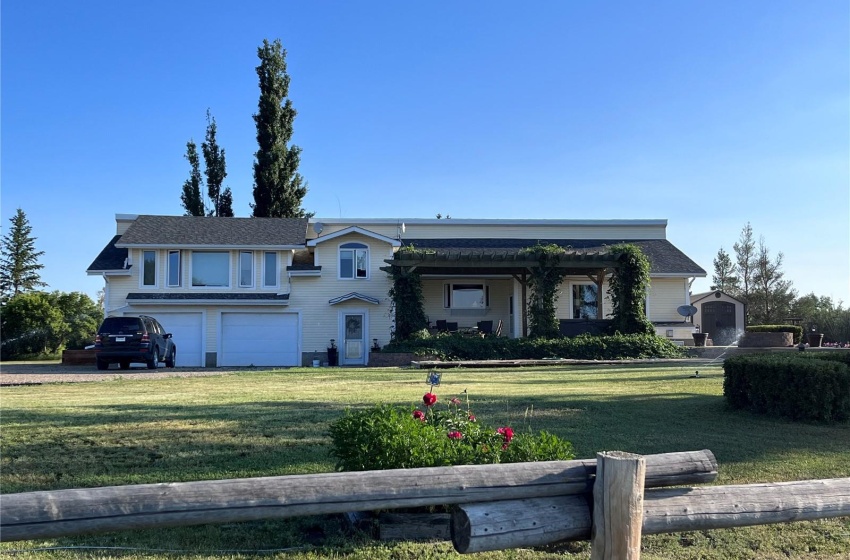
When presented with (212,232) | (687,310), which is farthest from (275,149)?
(687,310)

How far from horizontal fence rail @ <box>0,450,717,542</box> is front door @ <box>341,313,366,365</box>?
24280 millimetres

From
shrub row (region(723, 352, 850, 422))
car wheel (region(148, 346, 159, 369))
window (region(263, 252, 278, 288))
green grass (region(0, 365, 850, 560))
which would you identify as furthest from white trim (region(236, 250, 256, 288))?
shrub row (region(723, 352, 850, 422))

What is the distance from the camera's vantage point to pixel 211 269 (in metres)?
28.2

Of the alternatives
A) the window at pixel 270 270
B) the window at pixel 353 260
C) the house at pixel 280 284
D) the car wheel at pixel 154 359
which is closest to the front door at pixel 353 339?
the house at pixel 280 284

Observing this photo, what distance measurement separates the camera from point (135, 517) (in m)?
3.15

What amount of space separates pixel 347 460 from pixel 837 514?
11.1 feet

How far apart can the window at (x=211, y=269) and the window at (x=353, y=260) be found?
4712 mm

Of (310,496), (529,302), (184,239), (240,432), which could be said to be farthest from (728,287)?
(310,496)

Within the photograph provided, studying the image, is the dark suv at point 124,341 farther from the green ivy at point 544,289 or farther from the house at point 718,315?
the house at point 718,315

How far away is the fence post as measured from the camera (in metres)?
3.57

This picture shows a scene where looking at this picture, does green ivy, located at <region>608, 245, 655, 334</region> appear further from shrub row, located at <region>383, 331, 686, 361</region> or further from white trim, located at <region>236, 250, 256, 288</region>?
white trim, located at <region>236, 250, 256, 288</region>

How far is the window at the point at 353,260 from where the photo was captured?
2833 cm

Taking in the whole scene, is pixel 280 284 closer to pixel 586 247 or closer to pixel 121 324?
pixel 121 324

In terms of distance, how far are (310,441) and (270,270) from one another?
2130cm
